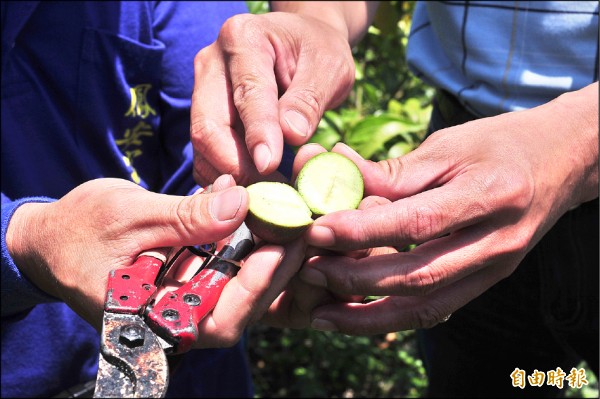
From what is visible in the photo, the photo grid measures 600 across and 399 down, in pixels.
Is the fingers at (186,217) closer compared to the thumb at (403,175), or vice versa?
the fingers at (186,217)

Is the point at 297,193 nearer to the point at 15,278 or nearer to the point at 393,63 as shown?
the point at 15,278

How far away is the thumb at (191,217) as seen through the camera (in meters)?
1.40

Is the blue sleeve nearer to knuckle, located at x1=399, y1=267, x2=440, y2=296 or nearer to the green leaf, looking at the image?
knuckle, located at x1=399, y1=267, x2=440, y2=296

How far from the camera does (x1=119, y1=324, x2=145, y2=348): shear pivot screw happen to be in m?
1.25

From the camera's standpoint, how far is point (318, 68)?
71.4 inches

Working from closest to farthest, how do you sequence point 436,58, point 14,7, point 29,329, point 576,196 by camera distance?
point 576,196 → point 14,7 → point 29,329 → point 436,58

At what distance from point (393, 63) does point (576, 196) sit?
226cm

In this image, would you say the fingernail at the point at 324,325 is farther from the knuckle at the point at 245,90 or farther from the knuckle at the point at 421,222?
the knuckle at the point at 245,90

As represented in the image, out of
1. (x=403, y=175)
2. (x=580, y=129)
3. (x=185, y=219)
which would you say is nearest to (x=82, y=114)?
(x=185, y=219)

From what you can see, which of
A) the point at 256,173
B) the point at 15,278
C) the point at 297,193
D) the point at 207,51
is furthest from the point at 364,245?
the point at 15,278

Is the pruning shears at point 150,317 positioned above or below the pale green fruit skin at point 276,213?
below

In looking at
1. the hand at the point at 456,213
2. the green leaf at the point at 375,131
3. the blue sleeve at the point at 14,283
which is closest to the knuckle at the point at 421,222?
the hand at the point at 456,213

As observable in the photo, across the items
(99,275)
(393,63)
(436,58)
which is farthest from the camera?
(393,63)

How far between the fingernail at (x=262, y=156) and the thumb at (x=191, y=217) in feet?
0.50
